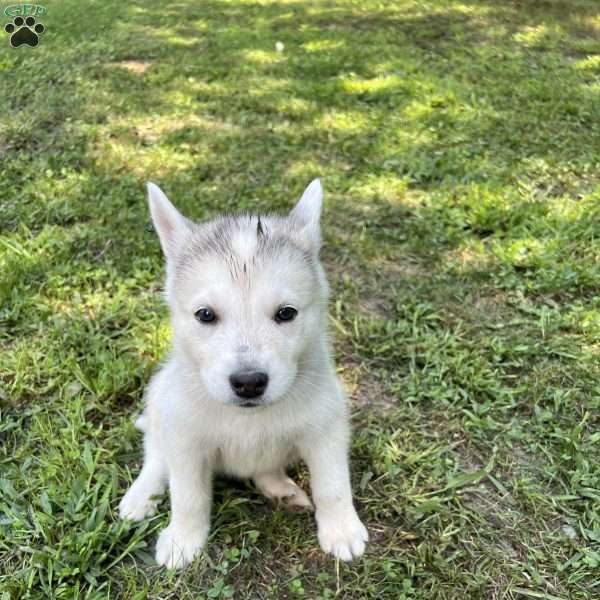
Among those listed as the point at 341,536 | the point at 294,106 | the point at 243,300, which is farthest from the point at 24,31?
the point at 341,536

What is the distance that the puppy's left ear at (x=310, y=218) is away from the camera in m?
3.17

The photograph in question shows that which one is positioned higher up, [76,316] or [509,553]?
[76,316]

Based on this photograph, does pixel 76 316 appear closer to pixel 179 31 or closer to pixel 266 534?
pixel 266 534

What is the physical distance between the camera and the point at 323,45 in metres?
10.2

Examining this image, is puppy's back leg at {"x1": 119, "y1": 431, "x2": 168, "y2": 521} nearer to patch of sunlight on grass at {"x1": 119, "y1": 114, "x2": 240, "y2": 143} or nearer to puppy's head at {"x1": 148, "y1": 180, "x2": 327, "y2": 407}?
puppy's head at {"x1": 148, "y1": 180, "x2": 327, "y2": 407}

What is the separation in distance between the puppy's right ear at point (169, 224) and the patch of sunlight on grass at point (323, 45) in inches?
304

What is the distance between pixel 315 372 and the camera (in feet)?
10.1

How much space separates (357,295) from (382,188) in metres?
1.79

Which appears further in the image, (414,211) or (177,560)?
(414,211)

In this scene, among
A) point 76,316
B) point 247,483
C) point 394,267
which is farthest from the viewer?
point 394,267

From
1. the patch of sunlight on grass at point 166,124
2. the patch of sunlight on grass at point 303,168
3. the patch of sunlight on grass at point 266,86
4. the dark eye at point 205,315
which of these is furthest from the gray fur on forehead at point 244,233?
the patch of sunlight on grass at point 266,86

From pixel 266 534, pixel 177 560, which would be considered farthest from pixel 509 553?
pixel 177 560

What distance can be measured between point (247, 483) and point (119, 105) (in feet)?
19.6

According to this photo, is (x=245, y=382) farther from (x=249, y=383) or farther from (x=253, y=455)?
(x=253, y=455)
